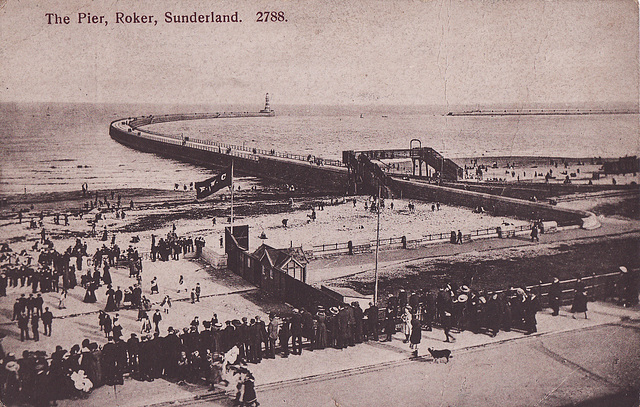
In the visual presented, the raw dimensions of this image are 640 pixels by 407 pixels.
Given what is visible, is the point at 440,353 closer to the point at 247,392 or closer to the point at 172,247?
the point at 247,392

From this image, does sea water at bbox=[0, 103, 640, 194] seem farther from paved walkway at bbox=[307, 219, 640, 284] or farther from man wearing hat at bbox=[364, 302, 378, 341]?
man wearing hat at bbox=[364, 302, 378, 341]

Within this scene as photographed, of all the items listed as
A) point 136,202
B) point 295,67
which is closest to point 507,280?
point 295,67

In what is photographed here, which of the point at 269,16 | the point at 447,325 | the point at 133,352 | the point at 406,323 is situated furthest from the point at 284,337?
the point at 269,16

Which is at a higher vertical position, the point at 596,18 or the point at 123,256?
the point at 596,18

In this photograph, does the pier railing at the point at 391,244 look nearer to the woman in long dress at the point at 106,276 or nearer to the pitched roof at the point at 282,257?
the pitched roof at the point at 282,257

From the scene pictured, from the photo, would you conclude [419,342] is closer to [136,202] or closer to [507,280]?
[507,280]
